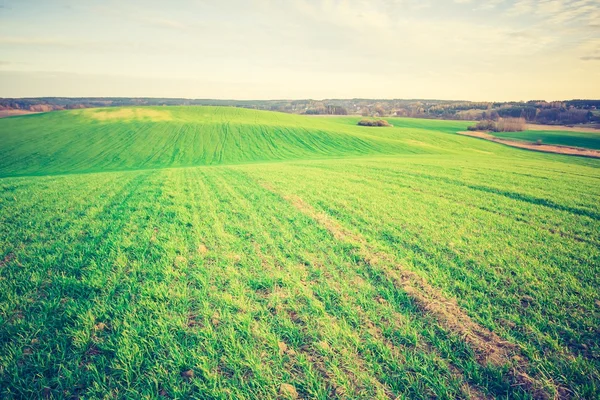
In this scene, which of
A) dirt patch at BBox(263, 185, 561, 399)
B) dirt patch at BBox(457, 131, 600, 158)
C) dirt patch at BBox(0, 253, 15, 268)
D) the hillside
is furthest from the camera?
dirt patch at BBox(457, 131, 600, 158)

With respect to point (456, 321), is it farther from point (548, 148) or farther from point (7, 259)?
point (548, 148)

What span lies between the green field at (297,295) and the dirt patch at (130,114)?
198 ft

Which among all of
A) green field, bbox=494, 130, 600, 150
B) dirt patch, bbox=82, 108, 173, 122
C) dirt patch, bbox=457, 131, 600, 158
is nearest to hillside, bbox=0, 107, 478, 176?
dirt patch, bbox=82, 108, 173, 122

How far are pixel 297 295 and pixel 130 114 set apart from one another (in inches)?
3175

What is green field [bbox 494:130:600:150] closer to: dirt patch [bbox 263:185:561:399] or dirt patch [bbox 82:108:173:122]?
dirt patch [bbox 263:185:561:399]

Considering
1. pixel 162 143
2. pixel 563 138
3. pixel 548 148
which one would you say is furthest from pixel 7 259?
pixel 563 138

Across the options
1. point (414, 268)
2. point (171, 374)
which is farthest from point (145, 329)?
point (414, 268)

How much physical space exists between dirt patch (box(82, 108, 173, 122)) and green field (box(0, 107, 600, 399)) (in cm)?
6027

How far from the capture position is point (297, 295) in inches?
212

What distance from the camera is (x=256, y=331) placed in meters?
4.37

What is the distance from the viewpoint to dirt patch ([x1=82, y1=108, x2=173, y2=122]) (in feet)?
209

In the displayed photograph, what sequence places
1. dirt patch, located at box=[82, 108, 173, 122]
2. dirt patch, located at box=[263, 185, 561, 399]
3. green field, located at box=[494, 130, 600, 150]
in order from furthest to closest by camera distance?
1. dirt patch, located at box=[82, 108, 173, 122]
2. green field, located at box=[494, 130, 600, 150]
3. dirt patch, located at box=[263, 185, 561, 399]

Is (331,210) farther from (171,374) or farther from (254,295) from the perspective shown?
(171,374)

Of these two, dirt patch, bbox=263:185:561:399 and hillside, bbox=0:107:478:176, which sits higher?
hillside, bbox=0:107:478:176
